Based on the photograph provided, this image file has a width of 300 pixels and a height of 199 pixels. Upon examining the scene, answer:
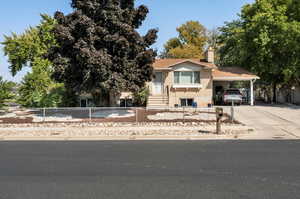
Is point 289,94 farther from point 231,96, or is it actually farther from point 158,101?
point 158,101

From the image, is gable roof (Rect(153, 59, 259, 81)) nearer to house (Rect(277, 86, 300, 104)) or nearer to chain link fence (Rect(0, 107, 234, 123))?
chain link fence (Rect(0, 107, 234, 123))

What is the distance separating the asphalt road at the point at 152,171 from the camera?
530 cm

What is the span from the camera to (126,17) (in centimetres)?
1964

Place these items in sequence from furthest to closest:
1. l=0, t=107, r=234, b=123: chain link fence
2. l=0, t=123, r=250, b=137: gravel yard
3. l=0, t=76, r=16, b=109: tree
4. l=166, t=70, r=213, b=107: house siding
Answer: l=166, t=70, r=213, b=107: house siding, l=0, t=76, r=16, b=109: tree, l=0, t=107, r=234, b=123: chain link fence, l=0, t=123, r=250, b=137: gravel yard

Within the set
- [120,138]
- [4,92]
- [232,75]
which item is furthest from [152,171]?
[232,75]

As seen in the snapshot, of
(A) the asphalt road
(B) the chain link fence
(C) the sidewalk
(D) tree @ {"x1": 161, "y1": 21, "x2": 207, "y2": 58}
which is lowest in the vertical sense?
(A) the asphalt road

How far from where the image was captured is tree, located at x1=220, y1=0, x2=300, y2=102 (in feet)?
84.4

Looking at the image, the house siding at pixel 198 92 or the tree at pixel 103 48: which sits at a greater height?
the tree at pixel 103 48

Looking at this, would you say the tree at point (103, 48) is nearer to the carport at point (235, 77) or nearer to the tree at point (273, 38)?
the carport at point (235, 77)

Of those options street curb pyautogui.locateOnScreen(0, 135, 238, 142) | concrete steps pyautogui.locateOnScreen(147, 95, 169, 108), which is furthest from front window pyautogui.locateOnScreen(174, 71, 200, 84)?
street curb pyautogui.locateOnScreen(0, 135, 238, 142)

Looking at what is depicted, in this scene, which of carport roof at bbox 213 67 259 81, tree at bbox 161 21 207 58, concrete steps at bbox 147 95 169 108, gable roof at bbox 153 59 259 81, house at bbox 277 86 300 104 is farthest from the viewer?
tree at bbox 161 21 207 58

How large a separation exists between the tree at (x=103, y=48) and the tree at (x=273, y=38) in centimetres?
1351

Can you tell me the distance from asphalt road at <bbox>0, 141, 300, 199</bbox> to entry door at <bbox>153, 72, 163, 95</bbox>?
16.6m

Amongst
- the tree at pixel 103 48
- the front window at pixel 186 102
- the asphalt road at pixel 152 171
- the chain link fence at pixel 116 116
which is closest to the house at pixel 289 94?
the front window at pixel 186 102
